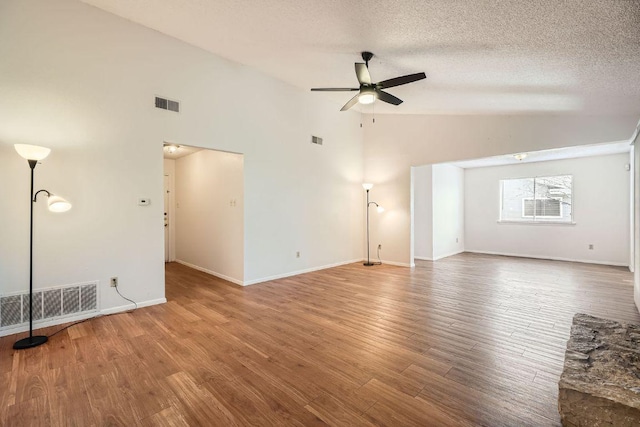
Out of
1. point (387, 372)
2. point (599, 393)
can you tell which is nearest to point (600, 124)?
point (599, 393)

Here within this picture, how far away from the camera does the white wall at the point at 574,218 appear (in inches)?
260

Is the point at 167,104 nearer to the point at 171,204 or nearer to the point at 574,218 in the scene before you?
the point at 171,204

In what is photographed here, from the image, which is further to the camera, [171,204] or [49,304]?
[171,204]

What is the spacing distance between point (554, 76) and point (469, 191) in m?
6.51

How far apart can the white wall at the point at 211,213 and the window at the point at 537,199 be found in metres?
7.52

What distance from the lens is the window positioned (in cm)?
739

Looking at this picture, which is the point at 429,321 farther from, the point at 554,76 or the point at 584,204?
the point at 584,204

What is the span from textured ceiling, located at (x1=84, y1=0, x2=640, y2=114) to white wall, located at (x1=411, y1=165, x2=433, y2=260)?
8.93 ft

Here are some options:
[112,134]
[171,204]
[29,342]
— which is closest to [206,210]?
[171,204]

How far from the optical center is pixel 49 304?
10.4 ft

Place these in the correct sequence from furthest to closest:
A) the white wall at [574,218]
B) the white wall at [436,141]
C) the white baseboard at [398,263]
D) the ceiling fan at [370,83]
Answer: the white wall at [574,218] < the white baseboard at [398,263] < the white wall at [436,141] < the ceiling fan at [370,83]

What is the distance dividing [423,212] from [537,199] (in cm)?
326

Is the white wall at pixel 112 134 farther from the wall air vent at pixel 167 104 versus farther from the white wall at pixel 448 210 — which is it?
the white wall at pixel 448 210

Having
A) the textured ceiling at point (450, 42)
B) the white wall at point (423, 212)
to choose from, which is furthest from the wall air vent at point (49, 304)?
the white wall at point (423, 212)
